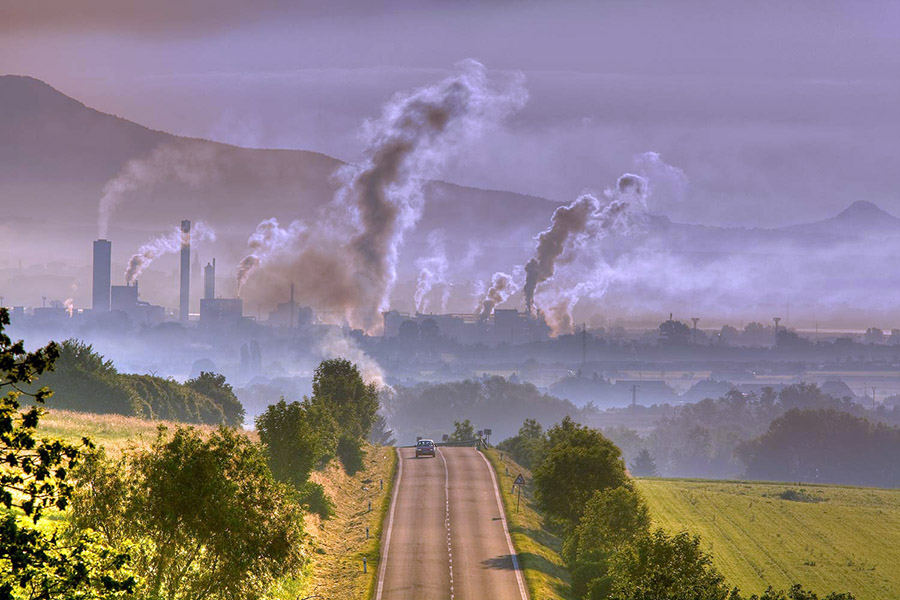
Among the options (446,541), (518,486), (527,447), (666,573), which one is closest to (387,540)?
(446,541)

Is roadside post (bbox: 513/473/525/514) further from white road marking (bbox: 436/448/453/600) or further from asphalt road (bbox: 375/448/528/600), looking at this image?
white road marking (bbox: 436/448/453/600)

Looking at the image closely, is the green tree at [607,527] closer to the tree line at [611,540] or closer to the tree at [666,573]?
the tree line at [611,540]

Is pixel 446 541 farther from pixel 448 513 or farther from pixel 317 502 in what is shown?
pixel 317 502

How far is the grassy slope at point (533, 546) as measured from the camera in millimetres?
70938

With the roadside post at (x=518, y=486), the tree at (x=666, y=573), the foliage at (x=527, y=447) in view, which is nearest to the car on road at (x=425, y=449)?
the foliage at (x=527, y=447)

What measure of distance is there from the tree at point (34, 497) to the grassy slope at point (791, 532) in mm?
72903

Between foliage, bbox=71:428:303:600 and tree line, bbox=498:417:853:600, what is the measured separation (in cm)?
1558

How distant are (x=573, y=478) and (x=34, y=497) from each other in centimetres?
7032

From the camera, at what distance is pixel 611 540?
77812mm

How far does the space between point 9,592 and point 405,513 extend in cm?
6659

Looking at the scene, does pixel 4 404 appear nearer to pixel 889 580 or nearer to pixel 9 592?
pixel 9 592

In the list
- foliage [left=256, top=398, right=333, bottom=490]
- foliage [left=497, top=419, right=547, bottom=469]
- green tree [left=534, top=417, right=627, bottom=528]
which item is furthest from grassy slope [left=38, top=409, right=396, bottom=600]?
foliage [left=497, top=419, right=547, bottom=469]

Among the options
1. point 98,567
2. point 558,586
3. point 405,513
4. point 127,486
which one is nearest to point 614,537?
point 558,586

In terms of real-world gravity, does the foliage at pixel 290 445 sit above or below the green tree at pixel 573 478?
above
